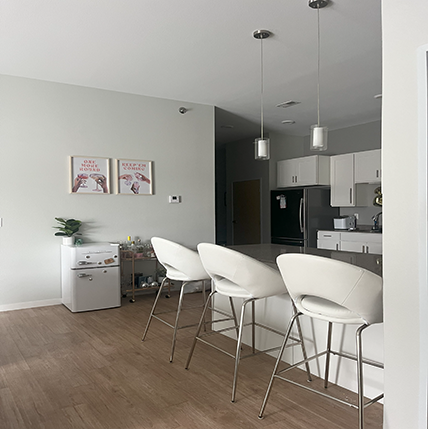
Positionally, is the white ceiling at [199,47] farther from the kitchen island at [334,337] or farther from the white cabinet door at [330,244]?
the white cabinet door at [330,244]

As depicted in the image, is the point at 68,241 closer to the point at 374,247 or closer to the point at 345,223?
the point at 374,247

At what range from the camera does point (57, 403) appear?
2.46 m

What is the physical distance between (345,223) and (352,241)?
2.07ft

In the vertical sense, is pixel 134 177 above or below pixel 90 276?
above

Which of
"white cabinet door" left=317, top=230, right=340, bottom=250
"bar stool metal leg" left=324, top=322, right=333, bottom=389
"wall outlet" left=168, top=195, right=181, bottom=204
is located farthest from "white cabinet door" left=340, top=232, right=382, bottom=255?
"bar stool metal leg" left=324, top=322, right=333, bottom=389

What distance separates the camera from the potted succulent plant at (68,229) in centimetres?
490

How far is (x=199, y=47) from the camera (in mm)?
3992

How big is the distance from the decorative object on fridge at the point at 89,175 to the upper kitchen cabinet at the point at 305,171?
148 inches

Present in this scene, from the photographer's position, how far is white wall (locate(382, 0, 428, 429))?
1690 mm

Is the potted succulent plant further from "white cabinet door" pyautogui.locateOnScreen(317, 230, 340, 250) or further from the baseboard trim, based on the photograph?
"white cabinet door" pyautogui.locateOnScreen(317, 230, 340, 250)

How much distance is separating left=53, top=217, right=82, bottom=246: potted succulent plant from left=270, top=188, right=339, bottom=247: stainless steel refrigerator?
12.6 ft

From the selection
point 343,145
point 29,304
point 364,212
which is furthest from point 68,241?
point 343,145

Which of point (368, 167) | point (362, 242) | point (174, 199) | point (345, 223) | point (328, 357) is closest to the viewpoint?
point (328, 357)

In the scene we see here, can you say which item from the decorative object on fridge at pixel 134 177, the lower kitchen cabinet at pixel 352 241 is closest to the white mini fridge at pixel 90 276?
the decorative object on fridge at pixel 134 177
